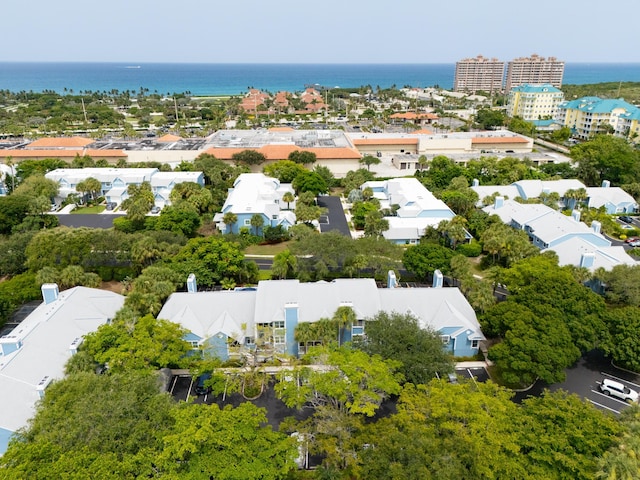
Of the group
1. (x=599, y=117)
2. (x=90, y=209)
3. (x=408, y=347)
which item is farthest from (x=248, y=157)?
(x=599, y=117)

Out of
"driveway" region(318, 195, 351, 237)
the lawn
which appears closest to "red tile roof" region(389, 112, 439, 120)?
"driveway" region(318, 195, 351, 237)

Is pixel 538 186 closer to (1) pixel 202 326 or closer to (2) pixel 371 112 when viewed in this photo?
(1) pixel 202 326

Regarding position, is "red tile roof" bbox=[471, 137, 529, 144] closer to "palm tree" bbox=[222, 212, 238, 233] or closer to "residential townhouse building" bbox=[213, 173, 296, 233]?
"residential townhouse building" bbox=[213, 173, 296, 233]

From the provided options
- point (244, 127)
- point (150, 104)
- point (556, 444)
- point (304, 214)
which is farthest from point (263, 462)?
point (150, 104)

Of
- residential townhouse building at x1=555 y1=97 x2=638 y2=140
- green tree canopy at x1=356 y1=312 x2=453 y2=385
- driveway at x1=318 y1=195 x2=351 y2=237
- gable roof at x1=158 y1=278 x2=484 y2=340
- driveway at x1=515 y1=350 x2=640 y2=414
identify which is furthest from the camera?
residential townhouse building at x1=555 y1=97 x2=638 y2=140

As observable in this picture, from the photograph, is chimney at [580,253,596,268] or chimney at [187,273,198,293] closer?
chimney at [187,273,198,293]
